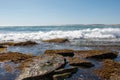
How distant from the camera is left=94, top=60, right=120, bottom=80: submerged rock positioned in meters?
9.71

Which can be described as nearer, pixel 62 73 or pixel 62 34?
pixel 62 73

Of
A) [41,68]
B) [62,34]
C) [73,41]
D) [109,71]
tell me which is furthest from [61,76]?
[62,34]

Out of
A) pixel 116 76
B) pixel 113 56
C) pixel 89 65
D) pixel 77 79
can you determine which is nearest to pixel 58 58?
pixel 89 65

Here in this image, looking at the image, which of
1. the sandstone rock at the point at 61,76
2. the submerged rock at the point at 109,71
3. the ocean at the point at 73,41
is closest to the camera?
the sandstone rock at the point at 61,76

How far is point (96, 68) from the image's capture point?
11680 millimetres

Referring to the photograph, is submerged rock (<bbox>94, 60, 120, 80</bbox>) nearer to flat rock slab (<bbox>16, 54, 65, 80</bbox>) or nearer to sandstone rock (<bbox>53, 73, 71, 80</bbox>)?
sandstone rock (<bbox>53, 73, 71, 80</bbox>)

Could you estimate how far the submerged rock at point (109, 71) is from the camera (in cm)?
971

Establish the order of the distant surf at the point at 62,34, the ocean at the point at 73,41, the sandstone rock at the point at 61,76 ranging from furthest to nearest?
1. the distant surf at the point at 62,34
2. the ocean at the point at 73,41
3. the sandstone rock at the point at 61,76

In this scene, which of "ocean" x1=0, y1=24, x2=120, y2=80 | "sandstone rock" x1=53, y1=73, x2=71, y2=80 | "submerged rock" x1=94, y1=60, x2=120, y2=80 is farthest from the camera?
"ocean" x1=0, y1=24, x2=120, y2=80

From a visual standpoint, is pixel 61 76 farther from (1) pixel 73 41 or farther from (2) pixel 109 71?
(1) pixel 73 41

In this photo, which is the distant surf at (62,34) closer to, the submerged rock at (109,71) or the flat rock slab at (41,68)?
the submerged rock at (109,71)

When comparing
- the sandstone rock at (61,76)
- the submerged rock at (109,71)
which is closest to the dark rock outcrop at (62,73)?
the sandstone rock at (61,76)

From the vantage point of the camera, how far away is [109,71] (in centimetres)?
1083

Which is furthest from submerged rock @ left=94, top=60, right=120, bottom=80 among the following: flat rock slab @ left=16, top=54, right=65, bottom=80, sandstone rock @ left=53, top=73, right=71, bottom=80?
flat rock slab @ left=16, top=54, right=65, bottom=80
